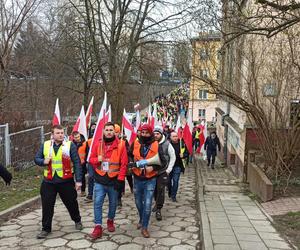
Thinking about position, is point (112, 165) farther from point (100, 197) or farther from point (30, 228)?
point (30, 228)

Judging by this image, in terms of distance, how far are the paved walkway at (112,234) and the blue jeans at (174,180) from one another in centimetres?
69

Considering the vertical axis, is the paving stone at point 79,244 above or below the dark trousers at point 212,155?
above

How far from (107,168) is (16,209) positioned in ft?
8.86

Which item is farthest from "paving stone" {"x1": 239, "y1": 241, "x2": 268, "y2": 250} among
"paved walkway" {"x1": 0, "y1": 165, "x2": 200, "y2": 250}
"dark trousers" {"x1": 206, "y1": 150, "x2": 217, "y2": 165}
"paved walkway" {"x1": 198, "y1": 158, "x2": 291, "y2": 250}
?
"dark trousers" {"x1": 206, "y1": 150, "x2": 217, "y2": 165}

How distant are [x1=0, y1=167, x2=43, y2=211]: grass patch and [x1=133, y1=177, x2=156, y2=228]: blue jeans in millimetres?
2908

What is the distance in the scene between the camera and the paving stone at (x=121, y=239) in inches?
241

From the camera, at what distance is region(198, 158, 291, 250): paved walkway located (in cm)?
587

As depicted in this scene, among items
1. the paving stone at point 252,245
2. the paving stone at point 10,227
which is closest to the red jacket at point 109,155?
the paving stone at point 10,227

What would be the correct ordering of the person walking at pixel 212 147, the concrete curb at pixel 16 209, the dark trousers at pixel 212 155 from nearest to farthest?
1. the concrete curb at pixel 16 209
2. the person walking at pixel 212 147
3. the dark trousers at pixel 212 155

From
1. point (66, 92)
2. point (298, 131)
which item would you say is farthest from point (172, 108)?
point (298, 131)

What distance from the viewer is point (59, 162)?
6137mm

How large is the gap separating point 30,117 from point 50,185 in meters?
18.7

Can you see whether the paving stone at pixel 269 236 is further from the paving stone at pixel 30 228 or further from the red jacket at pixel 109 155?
the paving stone at pixel 30 228

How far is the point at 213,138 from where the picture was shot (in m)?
18.0
